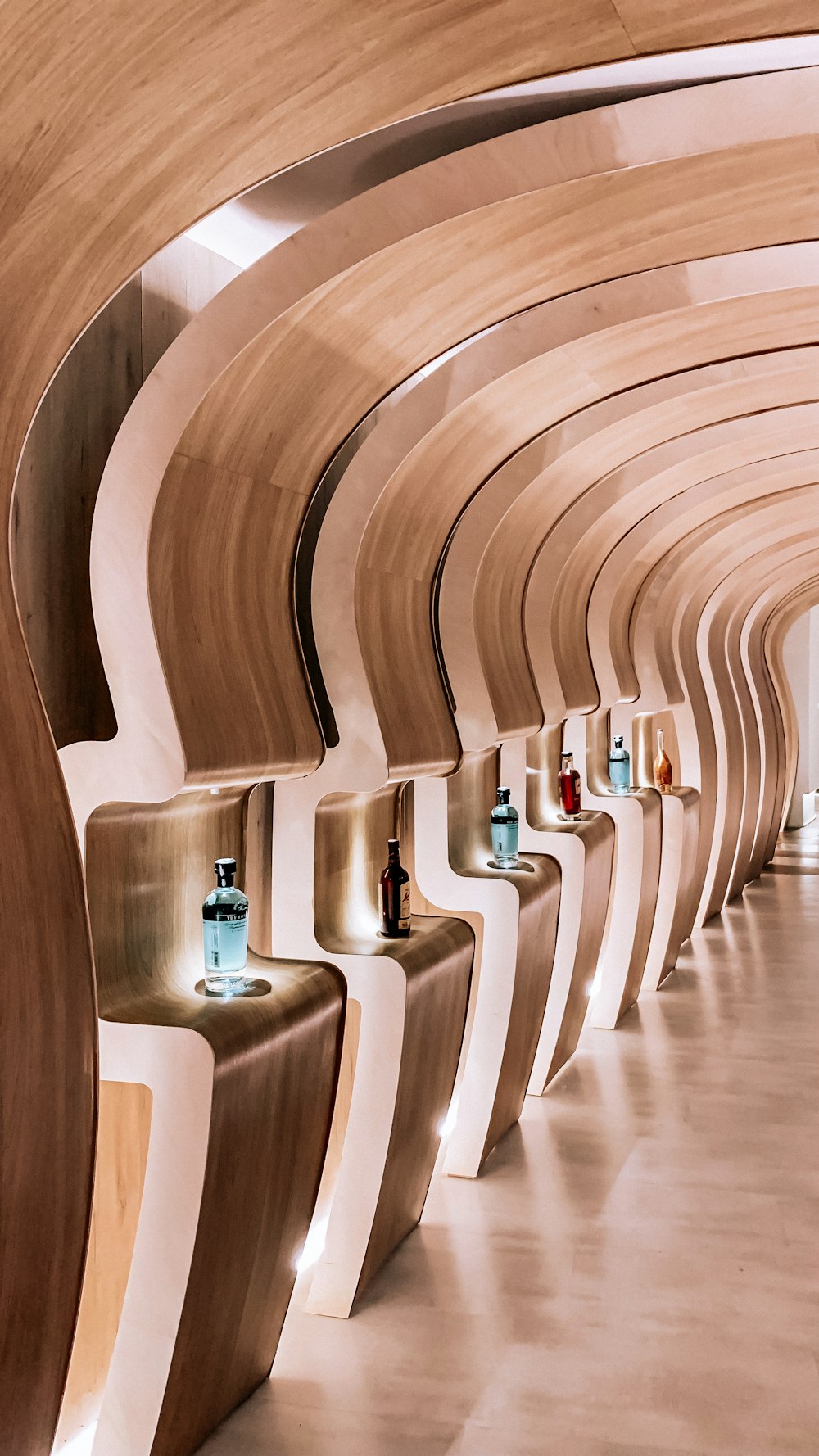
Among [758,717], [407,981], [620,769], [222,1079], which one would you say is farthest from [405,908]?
[758,717]

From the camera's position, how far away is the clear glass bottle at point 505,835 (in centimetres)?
607

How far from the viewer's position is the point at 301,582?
479 centimetres

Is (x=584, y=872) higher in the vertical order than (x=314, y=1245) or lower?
higher

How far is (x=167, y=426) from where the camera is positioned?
3088mm

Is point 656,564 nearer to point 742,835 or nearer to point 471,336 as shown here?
point 742,835

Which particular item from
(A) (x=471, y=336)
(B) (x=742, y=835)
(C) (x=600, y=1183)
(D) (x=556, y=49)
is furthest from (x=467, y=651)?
(B) (x=742, y=835)

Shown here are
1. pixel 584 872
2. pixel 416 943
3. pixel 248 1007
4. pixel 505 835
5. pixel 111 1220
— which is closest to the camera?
pixel 248 1007

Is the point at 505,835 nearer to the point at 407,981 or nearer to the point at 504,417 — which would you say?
the point at 407,981

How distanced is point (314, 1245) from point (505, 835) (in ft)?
7.34

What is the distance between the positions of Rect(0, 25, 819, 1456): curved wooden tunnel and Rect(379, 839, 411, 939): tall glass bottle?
0.38 ft

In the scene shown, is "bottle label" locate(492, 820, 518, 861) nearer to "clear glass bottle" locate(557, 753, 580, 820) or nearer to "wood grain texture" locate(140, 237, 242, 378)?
"clear glass bottle" locate(557, 753, 580, 820)

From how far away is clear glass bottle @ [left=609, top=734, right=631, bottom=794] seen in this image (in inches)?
340

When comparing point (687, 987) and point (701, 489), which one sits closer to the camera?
point (701, 489)

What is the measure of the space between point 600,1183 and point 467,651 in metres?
2.30
